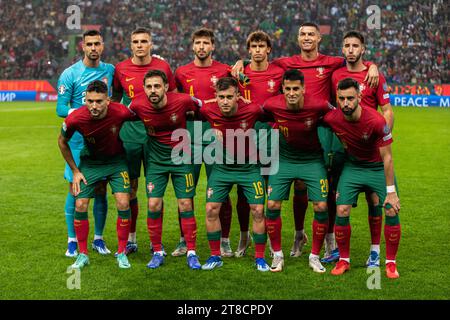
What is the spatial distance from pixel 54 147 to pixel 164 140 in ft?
33.7

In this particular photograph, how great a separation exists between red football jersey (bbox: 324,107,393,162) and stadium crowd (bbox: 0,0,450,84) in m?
26.6

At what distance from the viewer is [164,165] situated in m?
6.28

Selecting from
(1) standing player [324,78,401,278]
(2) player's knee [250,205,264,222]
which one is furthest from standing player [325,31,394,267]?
(2) player's knee [250,205,264,222]

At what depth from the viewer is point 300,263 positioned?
6363 mm

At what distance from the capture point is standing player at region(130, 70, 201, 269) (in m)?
6.12

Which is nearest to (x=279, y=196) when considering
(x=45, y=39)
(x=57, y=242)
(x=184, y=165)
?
(x=184, y=165)

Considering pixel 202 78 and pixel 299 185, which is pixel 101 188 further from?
pixel 299 185

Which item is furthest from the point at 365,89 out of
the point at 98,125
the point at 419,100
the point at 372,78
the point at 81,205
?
the point at 419,100

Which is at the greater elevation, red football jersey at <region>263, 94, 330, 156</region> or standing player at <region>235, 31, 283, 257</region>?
standing player at <region>235, 31, 283, 257</region>

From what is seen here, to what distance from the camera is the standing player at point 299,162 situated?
597 cm

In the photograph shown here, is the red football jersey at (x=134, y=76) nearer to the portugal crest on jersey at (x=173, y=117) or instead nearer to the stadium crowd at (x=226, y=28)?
the portugal crest on jersey at (x=173, y=117)

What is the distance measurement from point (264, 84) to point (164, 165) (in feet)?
4.35

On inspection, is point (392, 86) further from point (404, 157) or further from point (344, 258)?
point (344, 258)

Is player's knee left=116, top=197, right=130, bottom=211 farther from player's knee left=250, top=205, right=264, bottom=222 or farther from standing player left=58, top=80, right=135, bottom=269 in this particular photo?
player's knee left=250, top=205, right=264, bottom=222
